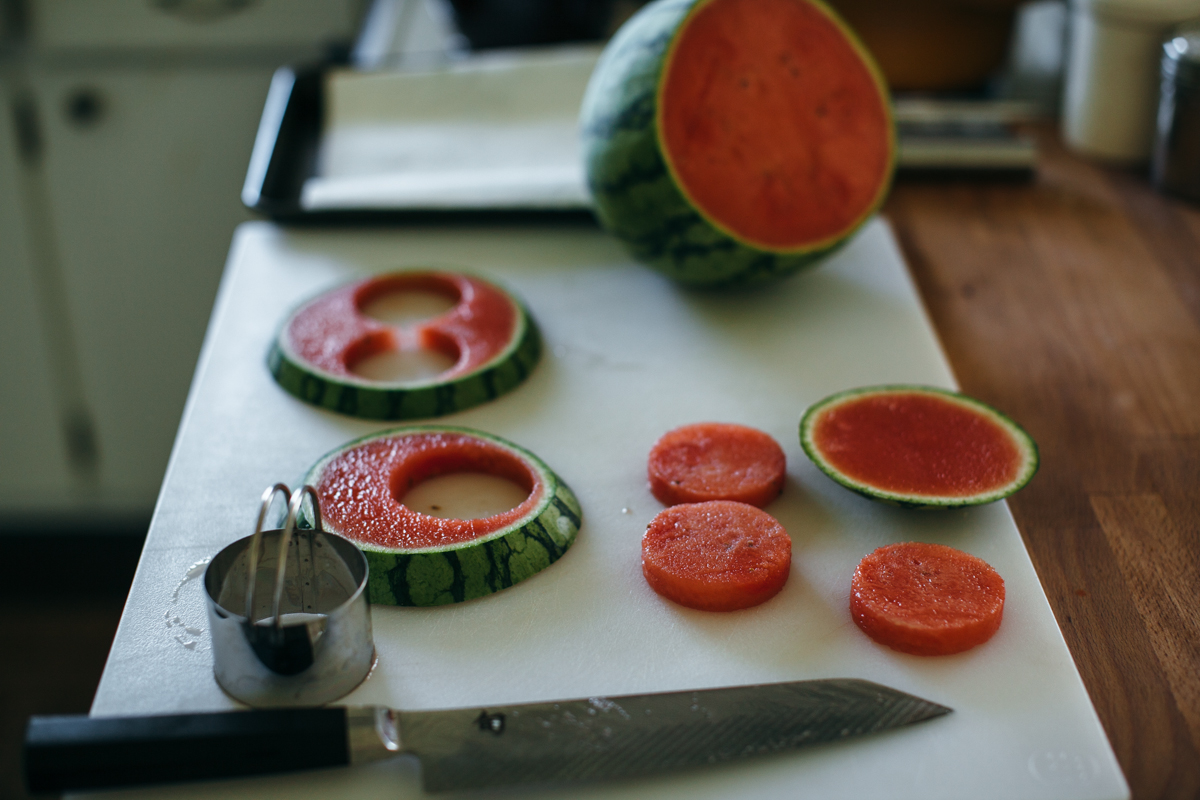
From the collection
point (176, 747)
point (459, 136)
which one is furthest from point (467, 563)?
point (459, 136)

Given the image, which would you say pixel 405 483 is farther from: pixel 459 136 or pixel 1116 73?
pixel 1116 73

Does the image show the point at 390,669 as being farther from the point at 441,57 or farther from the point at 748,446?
the point at 441,57

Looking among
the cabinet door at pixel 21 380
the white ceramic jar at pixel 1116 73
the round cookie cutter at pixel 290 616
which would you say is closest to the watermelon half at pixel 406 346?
the round cookie cutter at pixel 290 616

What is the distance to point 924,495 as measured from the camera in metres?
1.17

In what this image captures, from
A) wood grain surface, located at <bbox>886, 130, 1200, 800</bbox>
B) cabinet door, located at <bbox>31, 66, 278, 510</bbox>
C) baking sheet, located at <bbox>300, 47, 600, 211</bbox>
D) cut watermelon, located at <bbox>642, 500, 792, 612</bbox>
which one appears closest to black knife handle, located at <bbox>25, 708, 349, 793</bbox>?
cut watermelon, located at <bbox>642, 500, 792, 612</bbox>

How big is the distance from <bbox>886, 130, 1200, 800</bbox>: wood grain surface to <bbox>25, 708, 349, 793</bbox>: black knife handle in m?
0.71

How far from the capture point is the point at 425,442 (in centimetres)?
126

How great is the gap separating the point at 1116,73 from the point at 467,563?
166cm

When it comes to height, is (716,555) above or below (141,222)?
above

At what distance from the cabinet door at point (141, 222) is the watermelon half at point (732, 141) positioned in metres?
1.66

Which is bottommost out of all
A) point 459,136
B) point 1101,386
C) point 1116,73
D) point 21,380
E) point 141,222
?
point 21,380

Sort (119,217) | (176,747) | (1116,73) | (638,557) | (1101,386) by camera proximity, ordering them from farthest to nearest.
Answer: (119,217) → (1116,73) → (1101,386) → (638,557) → (176,747)

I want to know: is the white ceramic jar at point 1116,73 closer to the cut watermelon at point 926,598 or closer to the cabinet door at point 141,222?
the cut watermelon at point 926,598

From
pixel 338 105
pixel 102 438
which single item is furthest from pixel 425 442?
pixel 102 438
